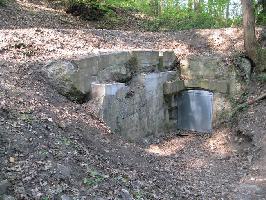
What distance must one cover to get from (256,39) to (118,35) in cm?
414

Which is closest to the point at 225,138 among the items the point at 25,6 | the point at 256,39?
the point at 256,39

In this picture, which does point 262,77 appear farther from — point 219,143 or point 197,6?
point 197,6

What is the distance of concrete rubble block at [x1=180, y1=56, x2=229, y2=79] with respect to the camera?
1113cm

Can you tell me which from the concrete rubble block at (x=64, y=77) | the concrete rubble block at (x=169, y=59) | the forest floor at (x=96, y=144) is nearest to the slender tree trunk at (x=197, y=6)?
the forest floor at (x=96, y=144)

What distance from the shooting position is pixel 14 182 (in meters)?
5.04

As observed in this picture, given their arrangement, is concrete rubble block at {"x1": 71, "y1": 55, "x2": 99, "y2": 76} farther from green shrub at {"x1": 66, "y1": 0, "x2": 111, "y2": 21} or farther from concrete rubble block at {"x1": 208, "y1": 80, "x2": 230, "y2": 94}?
green shrub at {"x1": 66, "y1": 0, "x2": 111, "y2": 21}

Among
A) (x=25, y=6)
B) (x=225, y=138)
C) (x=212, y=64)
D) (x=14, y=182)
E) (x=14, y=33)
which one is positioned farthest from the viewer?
(x=25, y=6)

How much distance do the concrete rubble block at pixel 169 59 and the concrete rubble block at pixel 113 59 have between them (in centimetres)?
156

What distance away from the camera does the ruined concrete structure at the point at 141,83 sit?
27.8 ft

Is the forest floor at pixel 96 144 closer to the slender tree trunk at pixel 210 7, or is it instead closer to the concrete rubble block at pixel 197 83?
the concrete rubble block at pixel 197 83

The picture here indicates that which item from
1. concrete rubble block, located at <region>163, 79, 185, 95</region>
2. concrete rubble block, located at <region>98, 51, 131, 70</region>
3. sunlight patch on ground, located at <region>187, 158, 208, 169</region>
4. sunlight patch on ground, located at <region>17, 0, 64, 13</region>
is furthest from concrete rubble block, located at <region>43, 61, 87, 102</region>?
sunlight patch on ground, located at <region>17, 0, 64, 13</region>

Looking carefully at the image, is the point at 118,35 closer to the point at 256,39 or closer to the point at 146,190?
the point at 256,39

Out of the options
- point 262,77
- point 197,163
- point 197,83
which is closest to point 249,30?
point 262,77

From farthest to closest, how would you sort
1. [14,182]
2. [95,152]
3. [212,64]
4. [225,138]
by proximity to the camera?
[212,64]
[225,138]
[95,152]
[14,182]
